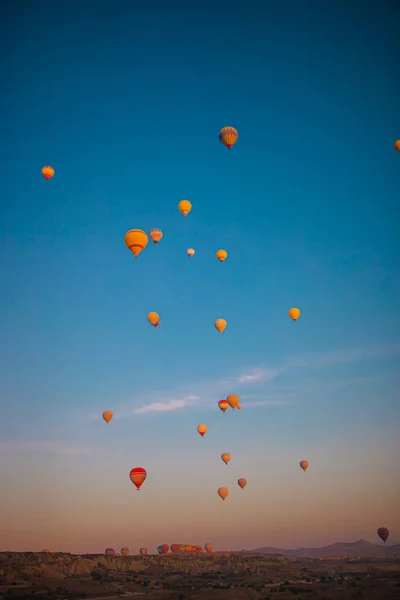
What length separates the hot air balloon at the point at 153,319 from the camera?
66.6 m

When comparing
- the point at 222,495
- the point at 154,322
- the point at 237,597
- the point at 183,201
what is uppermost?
the point at 183,201

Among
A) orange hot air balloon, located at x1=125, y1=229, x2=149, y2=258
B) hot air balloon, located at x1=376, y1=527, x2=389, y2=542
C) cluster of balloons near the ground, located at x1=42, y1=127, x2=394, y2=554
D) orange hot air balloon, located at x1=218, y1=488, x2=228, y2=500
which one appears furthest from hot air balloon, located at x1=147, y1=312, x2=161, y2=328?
hot air balloon, located at x1=376, y1=527, x2=389, y2=542

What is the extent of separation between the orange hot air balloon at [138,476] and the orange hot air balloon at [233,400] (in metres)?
16.3

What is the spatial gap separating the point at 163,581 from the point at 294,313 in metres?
57.7

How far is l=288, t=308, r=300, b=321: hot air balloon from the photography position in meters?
67.9

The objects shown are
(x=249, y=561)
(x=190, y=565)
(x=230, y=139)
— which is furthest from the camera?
(x=249, y=561)

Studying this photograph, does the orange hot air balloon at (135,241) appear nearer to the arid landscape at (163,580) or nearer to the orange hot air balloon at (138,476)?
the orange hot air balloon at (138,476)

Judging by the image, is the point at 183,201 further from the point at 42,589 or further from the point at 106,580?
the point at 106,580

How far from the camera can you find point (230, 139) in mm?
62875

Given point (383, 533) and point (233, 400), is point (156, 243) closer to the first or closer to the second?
point (233, 400)

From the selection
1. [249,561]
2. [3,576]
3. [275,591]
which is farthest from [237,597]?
[249,561]

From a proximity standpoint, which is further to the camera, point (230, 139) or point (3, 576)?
point (3, 576)

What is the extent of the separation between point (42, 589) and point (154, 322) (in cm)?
4139

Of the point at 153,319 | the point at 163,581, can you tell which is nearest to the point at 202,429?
the point at 153,319
